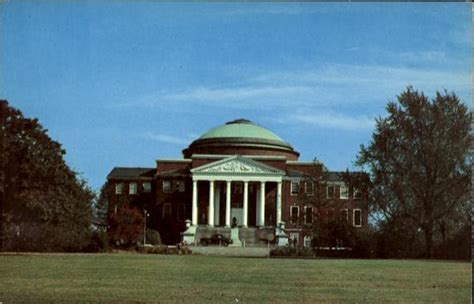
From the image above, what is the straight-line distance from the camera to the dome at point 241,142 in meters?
92.9

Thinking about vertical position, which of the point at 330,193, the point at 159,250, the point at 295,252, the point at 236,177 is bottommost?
the point at 159,250

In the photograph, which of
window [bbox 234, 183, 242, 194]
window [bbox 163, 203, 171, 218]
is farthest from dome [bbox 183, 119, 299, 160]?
window [bbox 163, 203, 171, 218]

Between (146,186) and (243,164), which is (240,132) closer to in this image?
(243,164)

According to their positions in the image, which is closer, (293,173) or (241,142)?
(293,173)

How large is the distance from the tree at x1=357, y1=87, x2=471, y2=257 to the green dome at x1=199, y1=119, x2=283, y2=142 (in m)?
48.9

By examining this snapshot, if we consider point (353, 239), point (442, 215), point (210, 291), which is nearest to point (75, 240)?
point (353, 239)

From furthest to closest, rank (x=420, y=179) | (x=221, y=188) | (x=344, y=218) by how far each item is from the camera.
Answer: (x=221, y=188)
(x=344, y=218)
(x=420, y=179)

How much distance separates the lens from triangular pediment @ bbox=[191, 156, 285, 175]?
286ft

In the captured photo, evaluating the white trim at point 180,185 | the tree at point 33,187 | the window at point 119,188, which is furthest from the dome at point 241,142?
the tree at point 33,187

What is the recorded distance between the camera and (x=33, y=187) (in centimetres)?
3959

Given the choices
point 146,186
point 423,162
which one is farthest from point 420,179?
point 146,186

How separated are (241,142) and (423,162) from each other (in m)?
50.7

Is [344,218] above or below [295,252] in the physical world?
above

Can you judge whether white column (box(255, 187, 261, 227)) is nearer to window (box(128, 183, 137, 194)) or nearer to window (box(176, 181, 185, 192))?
window (box(176, 181, 185, 192))
